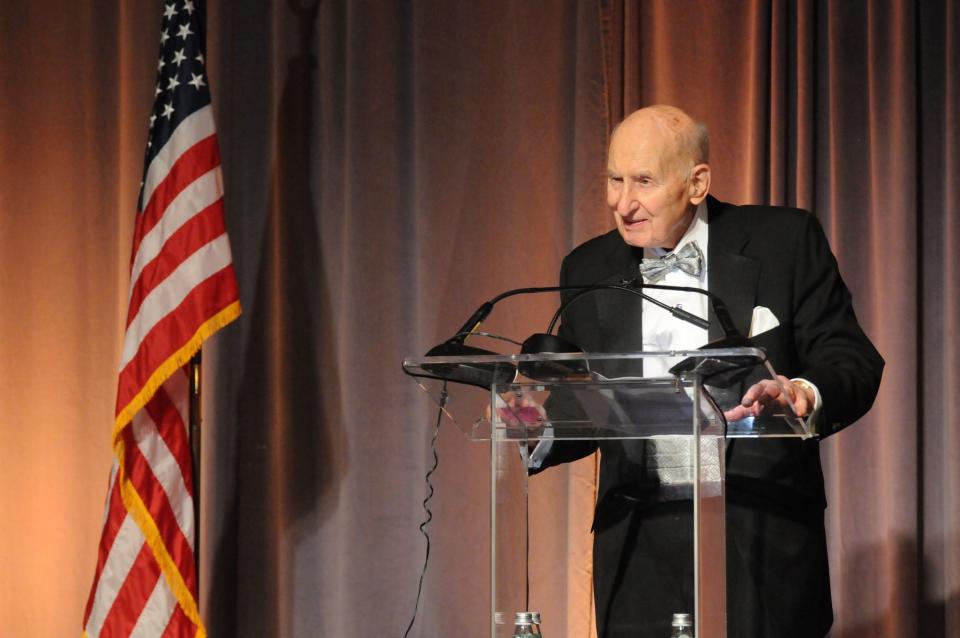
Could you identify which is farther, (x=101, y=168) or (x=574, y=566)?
(x=101, y=168)

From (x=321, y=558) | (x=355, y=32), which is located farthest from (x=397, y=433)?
(x=355, y=32)

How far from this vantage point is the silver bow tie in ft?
7.29

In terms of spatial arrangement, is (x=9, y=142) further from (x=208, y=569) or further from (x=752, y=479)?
(x=752, y=479)

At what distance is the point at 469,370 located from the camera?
178 cm

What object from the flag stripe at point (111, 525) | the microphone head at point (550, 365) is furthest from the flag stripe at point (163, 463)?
the microphone head at point (550, 365)

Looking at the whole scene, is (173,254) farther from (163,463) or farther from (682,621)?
(682,621)

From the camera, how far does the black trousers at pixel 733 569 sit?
1954mm

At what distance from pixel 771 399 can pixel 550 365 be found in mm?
308

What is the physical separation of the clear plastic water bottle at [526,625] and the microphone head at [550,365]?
1.11 ft

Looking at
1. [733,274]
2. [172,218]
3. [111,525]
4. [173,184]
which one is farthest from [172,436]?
[733,274]

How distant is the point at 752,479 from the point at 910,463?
159 cm

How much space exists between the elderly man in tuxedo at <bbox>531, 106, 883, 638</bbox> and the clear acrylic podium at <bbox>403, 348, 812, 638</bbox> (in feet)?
0.29

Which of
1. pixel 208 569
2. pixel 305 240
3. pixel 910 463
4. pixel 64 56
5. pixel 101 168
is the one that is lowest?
pixel 208 569

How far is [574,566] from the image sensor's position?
385 centimetres
